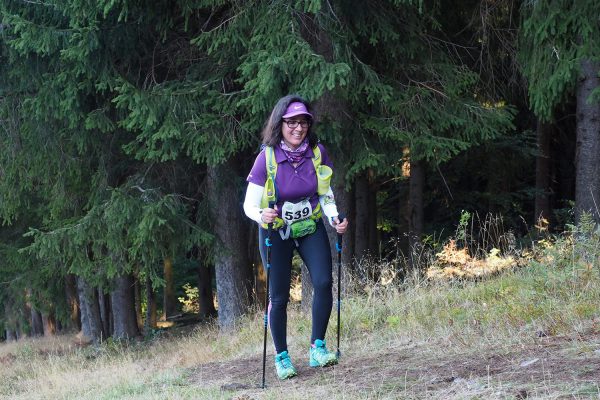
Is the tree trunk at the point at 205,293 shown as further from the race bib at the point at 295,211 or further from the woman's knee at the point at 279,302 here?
the race bib at the point at 295,211

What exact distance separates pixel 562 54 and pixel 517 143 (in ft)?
18.0

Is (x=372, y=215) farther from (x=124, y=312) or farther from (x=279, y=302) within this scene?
(x=279, y=302)

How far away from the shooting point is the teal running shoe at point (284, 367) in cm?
558

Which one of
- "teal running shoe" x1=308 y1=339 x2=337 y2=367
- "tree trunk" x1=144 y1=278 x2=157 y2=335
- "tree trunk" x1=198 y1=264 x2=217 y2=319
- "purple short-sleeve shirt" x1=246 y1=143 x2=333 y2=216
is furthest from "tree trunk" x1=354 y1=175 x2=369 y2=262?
"purple short-sleeve shirt" x1=246 y1=143 x2=333 y2=216

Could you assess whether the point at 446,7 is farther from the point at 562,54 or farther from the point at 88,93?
the point at 88,93

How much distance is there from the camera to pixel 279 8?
9.04 meters

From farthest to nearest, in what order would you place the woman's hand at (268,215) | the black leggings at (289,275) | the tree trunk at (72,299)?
1. the tree trunk at (72,299)
2. the black leggings at (289,275)
3. the woman's hand at (268,215)

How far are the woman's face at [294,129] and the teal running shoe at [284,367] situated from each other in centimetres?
171

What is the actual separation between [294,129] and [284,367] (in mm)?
1899

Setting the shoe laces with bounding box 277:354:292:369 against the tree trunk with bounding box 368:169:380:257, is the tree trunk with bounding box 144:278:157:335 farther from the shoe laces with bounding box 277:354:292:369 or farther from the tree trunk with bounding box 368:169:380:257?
the shoe laces with bounding box 277:354:292:369

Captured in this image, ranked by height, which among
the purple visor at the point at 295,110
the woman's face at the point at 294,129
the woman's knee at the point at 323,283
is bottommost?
the woman's knee at the point at 323,283

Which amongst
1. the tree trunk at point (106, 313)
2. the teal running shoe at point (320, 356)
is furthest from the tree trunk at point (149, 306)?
the teal running shoe at point (320, 356)

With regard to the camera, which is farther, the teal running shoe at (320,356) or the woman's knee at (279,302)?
the teal running shoe at (320,356)

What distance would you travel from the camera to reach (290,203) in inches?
212
